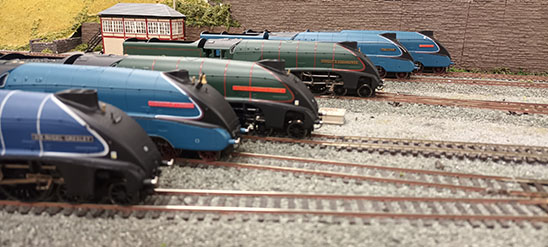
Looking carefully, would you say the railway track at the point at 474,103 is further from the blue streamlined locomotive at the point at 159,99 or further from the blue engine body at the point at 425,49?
the blue streamlined locomotive at the point at 159,99

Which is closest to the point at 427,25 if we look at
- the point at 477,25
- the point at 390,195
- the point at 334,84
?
the point at 477,25

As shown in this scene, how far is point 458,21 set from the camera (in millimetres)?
26281

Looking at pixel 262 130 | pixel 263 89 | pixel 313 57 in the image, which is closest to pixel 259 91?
pixel 263 89

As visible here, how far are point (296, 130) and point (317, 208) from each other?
4.50 meters

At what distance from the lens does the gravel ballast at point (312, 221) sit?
7496 millimetres

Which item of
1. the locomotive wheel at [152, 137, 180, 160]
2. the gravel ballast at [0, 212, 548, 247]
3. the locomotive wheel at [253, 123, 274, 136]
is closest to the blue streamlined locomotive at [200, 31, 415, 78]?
the locomotive wheel at [253, 123, 274, 136]

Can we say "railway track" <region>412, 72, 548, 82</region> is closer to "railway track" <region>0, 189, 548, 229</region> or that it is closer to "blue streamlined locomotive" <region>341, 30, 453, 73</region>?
"blue streamlined locomotive" <region>341, 30, 453, 73</region>

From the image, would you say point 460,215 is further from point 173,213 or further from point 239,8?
point 239,8

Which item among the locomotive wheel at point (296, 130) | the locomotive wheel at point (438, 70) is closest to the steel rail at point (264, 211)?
the locomotive wheel at point (296, 130)

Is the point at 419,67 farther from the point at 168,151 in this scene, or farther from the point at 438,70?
the point at 168,151

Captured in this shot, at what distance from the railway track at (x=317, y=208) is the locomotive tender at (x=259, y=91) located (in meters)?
4.01

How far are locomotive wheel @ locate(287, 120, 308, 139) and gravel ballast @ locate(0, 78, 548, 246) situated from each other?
2.46 ft

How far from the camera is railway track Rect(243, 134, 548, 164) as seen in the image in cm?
1148

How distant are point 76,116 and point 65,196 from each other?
2.01 metres
